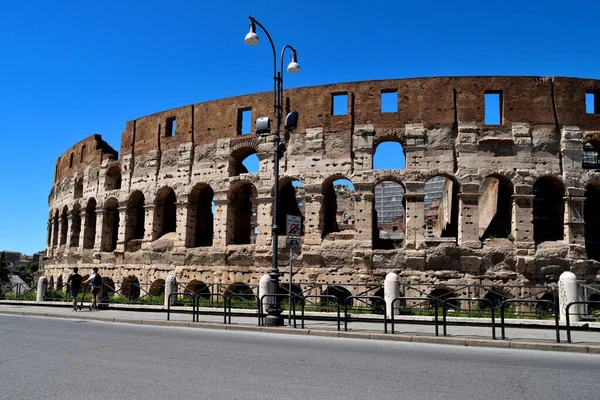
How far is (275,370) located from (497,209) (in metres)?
18.0

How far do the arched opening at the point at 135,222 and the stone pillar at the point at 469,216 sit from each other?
15.5 m

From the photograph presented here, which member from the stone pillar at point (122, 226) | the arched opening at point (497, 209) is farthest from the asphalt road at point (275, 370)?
the stone pillar at point (122, 226)

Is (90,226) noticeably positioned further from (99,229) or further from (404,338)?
(404,338)

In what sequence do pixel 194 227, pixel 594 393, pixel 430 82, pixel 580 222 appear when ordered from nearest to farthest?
pixel 594 393 < pixel 580 222 < pixel 430 82 < pixel 194 227

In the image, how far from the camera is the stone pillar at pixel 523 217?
19.4m

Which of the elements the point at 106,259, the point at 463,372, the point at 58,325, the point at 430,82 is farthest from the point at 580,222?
the point at 106,259

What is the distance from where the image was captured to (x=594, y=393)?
18.7ft

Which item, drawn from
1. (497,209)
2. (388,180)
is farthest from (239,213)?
(497,209)

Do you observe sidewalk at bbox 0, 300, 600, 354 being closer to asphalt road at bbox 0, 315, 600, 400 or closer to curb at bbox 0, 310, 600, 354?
curb at bbox 0, 310, 600, 354

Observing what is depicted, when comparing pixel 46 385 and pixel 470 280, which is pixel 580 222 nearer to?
pixel 470 280

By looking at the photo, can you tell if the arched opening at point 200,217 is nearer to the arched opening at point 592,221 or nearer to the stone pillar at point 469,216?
the stone pillar at point 469,216

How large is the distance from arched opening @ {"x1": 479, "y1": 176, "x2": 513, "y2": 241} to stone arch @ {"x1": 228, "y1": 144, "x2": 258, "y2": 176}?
411 inches

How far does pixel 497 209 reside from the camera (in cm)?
2238

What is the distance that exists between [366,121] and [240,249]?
7.71m
